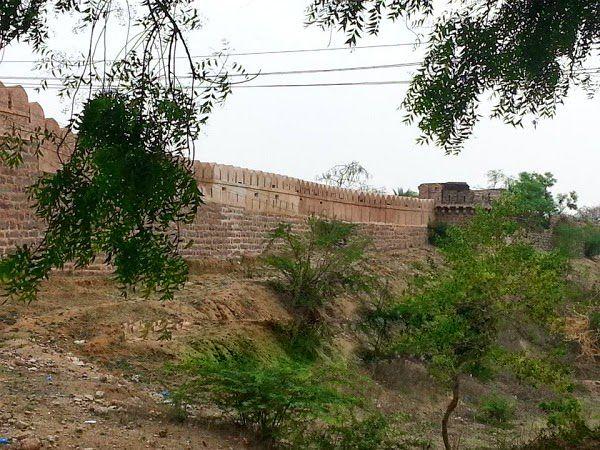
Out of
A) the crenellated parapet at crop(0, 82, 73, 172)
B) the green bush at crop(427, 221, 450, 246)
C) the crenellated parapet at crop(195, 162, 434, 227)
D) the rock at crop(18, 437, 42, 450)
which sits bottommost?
the rock at crop(18, 437, 42, 450)

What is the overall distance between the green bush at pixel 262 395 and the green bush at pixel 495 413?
265 inches

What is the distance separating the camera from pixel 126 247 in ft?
12.4

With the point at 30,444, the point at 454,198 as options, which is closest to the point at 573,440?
the point at 30,444

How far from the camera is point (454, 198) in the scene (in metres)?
27.5

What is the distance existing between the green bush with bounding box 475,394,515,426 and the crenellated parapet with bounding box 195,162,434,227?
249 inches

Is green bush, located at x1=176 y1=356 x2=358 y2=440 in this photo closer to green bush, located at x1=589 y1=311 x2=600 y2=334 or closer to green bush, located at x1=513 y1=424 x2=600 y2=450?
green bush, located at x1=513 y1=424 x2=600 y2=450

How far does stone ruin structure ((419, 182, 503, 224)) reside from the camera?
2681 cm

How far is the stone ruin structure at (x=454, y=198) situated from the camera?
26.8 m

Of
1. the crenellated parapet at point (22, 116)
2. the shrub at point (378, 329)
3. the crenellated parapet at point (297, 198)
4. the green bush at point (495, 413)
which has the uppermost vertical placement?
the crenellated parapet at point (22, 116)

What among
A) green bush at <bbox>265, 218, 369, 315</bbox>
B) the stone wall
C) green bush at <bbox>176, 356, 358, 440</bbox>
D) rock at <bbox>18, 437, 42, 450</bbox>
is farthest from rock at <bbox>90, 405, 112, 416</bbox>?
green bush at <bbox>265, 218, 369, 315</bbox>

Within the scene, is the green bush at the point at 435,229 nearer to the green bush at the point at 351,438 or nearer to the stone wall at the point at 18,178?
the stone wall at the point at 18,178

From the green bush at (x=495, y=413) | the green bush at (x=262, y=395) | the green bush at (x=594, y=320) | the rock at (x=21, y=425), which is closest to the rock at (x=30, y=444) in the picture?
the rock at (x=21, y=425)

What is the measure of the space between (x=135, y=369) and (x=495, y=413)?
766 cm

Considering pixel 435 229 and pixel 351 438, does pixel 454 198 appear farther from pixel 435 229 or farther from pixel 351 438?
pixel 351 438
